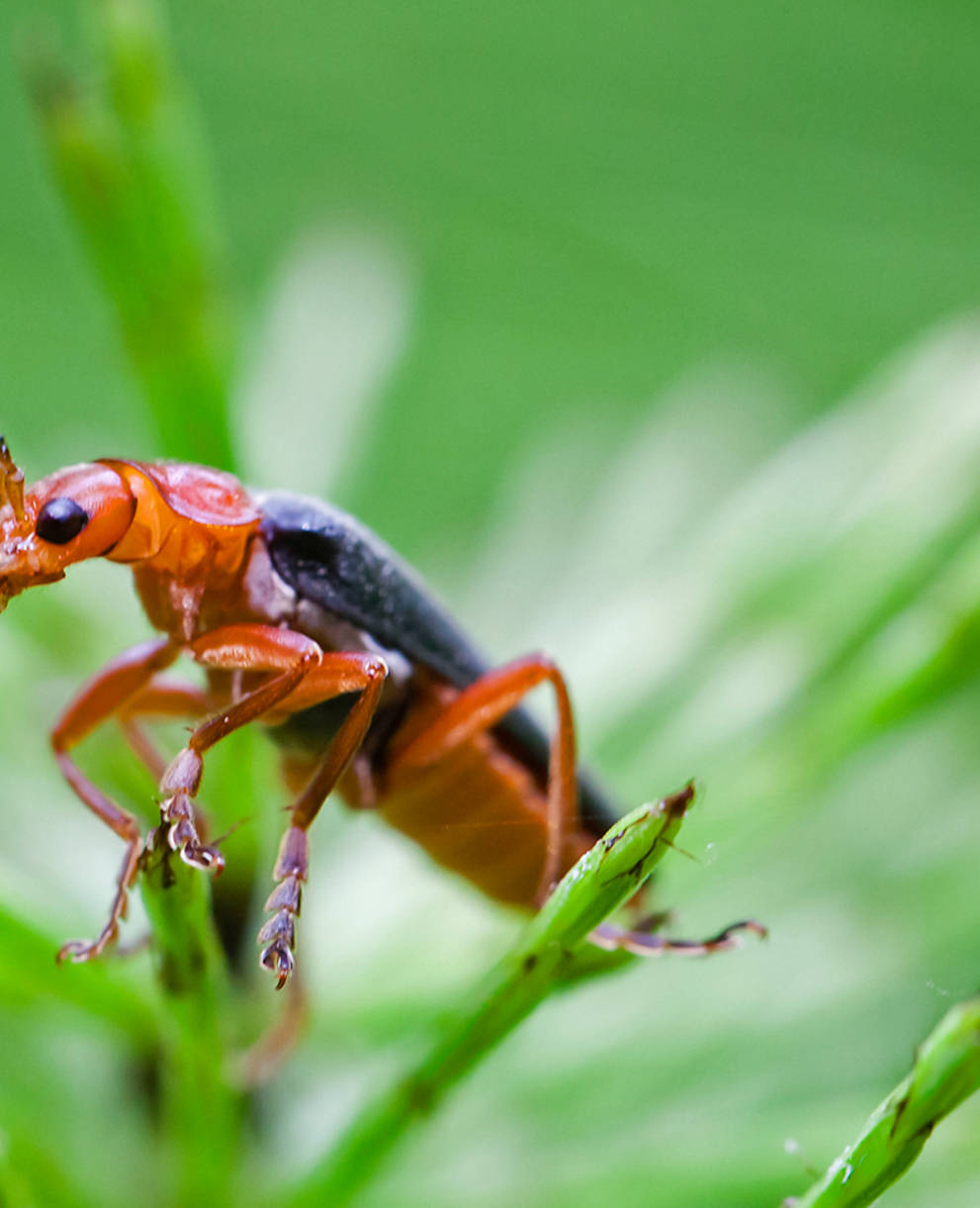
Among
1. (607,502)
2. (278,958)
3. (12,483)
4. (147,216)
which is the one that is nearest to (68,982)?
(278,958)

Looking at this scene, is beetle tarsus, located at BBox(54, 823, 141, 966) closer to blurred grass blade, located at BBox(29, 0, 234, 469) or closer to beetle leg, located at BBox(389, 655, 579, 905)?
beetle leg, located at BBox(389, 655, 579, 905)

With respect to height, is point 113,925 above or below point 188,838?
below

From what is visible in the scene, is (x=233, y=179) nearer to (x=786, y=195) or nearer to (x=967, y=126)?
(x=786, y=195)

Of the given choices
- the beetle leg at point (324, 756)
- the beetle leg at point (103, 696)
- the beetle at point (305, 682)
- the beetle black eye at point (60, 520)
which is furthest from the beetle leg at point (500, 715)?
the beetle black eye at point (60, 520)

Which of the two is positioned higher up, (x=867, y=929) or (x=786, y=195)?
(x=786, y=195)

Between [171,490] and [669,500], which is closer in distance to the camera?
[171,490]

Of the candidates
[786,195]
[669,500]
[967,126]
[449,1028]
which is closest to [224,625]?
[449,1028]

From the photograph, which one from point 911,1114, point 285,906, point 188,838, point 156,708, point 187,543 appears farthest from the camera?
point 156,708

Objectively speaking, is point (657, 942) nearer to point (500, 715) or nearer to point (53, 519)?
point (500, 715)
